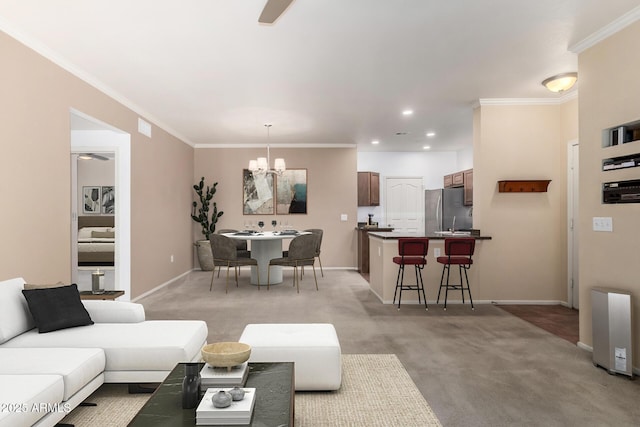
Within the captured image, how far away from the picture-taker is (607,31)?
125 inches

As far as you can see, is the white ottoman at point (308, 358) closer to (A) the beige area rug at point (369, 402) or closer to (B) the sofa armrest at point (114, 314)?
(A) the beige area rug at point (369, 402)

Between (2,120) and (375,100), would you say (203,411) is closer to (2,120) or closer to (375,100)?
(2,120)

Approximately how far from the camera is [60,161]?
12.1 feet

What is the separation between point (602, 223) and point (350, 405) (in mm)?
2529

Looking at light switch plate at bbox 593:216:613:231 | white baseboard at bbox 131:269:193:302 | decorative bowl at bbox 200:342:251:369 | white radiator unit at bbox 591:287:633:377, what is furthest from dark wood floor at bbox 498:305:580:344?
white baseboard at bbox 131:269:193:302

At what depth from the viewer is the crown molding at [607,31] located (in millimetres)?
2949

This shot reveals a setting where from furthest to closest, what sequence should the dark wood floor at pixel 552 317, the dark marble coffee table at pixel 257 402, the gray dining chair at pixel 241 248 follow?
the gray dining chair at pixel 241 248, the dark wood floor at pixel 552 317, the dark marble coffee table at pixel 257 402

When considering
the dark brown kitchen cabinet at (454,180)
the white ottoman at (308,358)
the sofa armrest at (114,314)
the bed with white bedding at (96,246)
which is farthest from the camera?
the dark brown kitchen cabinet at (454,180)

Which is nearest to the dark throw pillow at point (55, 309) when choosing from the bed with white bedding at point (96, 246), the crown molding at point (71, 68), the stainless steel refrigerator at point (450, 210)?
the crown molding at point (71, 68)

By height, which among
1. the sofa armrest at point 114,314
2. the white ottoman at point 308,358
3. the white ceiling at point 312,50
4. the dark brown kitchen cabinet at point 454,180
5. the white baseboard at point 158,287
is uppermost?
the white ceiling at point 312,50

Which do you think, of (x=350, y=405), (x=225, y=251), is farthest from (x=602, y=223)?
(x=225, y=251)

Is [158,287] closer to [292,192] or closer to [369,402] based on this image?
[292,192]

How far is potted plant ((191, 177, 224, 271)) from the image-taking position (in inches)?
313

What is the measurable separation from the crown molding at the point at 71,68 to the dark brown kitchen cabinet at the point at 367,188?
4.56 m
